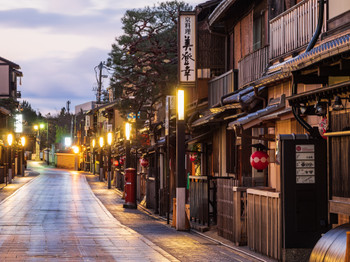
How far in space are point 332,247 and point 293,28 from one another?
29.5ft

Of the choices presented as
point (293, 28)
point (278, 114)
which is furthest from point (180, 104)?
point (278, 114)

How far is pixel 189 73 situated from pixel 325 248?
1604 centimetres

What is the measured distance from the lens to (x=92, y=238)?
19500 mm

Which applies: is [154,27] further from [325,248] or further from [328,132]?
[325,248]

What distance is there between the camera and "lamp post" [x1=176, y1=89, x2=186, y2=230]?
22.5 metres

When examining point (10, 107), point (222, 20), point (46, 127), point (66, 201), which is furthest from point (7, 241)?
point (46, 127)

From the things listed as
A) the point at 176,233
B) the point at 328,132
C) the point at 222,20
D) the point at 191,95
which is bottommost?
the point at 176,233

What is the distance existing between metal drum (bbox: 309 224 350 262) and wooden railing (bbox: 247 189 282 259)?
425cm

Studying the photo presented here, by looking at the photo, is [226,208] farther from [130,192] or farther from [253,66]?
[130,192]

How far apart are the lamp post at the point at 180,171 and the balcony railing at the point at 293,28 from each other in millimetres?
4615

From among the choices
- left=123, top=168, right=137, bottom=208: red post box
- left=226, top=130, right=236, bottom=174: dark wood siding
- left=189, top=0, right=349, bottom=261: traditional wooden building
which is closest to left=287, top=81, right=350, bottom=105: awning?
left=189, top=0, right=349, bottom=261: traditional wooden building

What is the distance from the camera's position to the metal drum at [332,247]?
31.4 feet

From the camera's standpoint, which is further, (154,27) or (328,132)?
(154,27)

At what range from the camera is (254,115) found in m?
18.1
